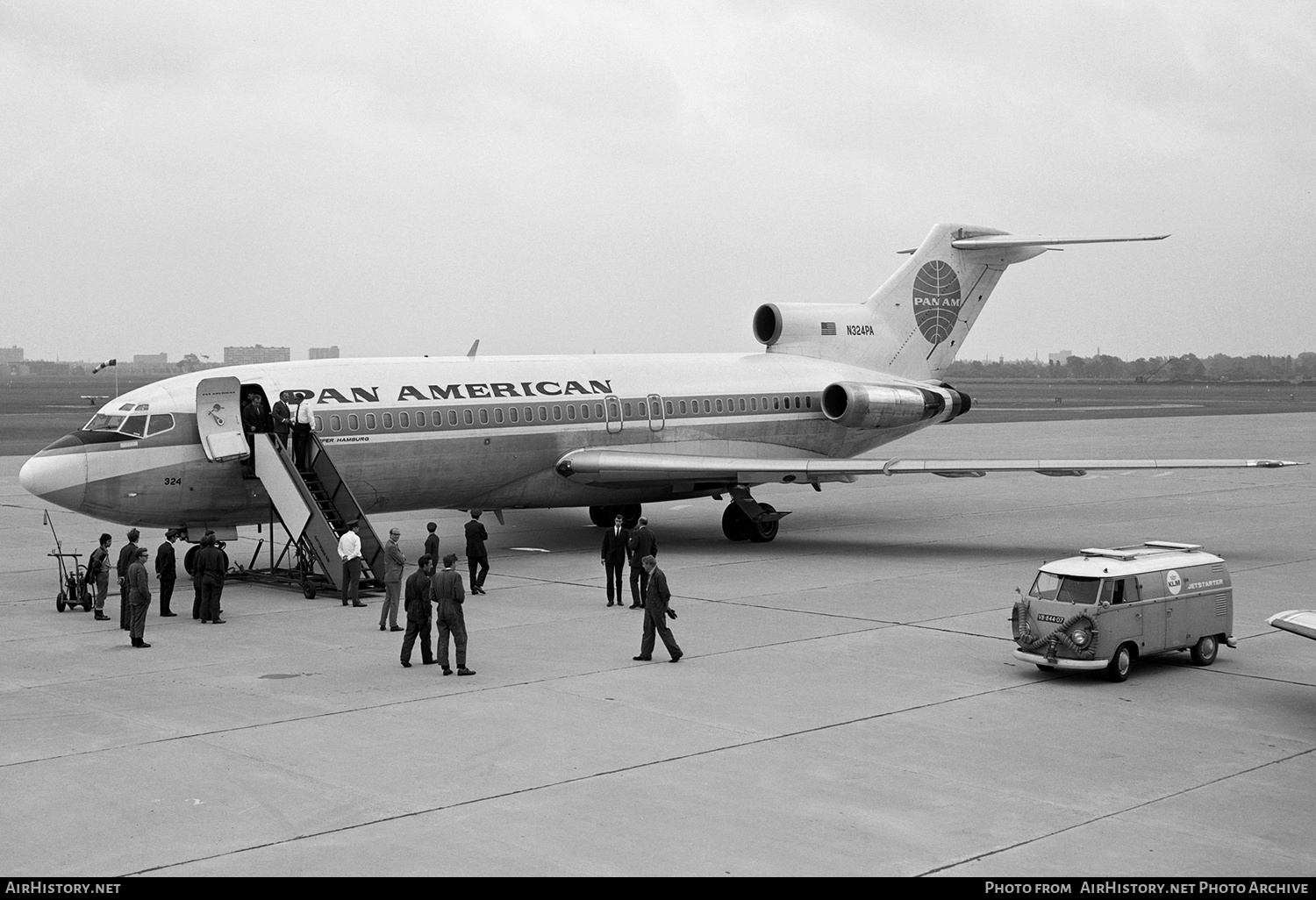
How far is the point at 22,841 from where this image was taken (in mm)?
10320

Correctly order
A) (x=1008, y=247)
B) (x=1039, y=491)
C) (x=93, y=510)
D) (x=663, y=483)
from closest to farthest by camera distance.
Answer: (x=93, y=510) → (x=663, y=483) → (x=1008, y=247) → (x=1039, y=491)

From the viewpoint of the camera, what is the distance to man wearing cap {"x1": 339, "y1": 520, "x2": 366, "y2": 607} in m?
21.0

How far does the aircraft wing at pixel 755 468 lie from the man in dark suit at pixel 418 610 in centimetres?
1034

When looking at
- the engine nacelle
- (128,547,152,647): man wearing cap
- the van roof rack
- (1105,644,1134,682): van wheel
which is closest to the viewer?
(1105,644,1134,682): van wheel

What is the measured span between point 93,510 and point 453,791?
13.5 meters

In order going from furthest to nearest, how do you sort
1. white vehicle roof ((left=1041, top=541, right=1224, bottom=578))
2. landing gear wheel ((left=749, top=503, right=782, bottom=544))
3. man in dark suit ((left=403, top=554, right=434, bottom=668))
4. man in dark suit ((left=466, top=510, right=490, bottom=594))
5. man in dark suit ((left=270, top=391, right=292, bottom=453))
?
landing gear wheel ((left=749, top=503, right=782, bottom=544)) < man in dark suit ((left=270, top=391, right=292, bottom=453)) < man in dark suit ((left=466, top=510, right=490, bottom=594)) < man in dark suit ((left=403, top=554, right=434, bottom=668)) < white vehicle roof ((left=1041, top=541, right=1224, bottom=578))

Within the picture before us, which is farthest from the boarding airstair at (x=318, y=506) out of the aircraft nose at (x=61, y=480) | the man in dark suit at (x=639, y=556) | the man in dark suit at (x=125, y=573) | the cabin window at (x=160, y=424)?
the man in dark suit at (x=639, y=556)

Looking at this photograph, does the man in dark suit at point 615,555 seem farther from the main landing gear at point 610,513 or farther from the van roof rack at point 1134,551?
the main landing gear at point 610,513

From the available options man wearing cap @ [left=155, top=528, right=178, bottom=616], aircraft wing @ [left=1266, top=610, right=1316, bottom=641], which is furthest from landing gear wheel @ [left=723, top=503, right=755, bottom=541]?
aircraft wing @ [left=1266, top=610, right=1316, bottom=641]

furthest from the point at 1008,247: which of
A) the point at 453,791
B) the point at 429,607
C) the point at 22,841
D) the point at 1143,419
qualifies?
the point at 1143,419

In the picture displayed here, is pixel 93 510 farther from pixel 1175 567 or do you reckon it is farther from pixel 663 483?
pixel 1175 567

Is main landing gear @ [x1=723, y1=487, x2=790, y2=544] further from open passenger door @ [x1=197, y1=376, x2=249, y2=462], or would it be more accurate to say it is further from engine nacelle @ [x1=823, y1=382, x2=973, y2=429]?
open passenger door @ [x1=197, y1=376, x2=249, y2=462]

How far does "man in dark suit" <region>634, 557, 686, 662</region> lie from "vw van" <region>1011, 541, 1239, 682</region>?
4.09m

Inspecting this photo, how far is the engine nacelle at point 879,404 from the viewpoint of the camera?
30797mm
